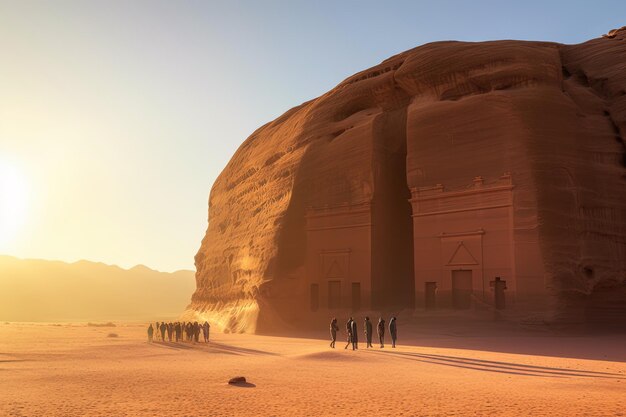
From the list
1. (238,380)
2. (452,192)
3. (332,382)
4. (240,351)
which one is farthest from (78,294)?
(332,382)

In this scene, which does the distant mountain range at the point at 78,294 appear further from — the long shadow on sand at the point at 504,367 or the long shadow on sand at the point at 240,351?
the long shadow on sand at the point at 504,367

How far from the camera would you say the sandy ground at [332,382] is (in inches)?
437

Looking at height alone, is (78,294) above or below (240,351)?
above

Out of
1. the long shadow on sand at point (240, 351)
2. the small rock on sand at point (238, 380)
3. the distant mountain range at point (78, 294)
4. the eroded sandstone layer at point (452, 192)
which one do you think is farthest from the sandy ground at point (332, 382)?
the distant mountain range at point (78, 294)

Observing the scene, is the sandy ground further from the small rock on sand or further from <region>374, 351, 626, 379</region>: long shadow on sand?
the small rock on sand

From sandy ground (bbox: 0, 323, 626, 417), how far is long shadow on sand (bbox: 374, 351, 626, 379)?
28 mm

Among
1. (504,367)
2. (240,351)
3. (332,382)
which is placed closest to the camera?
(332,382)

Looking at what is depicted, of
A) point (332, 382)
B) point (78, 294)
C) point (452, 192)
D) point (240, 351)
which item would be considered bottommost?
point (240, 351)

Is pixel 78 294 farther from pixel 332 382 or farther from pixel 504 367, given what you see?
pixel 332 382

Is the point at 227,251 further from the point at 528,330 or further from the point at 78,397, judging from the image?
the point at 78,397

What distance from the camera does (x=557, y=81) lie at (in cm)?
3147

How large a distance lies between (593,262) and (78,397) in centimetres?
2450

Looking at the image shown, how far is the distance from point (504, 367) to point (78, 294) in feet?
509

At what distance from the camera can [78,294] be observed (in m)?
156
